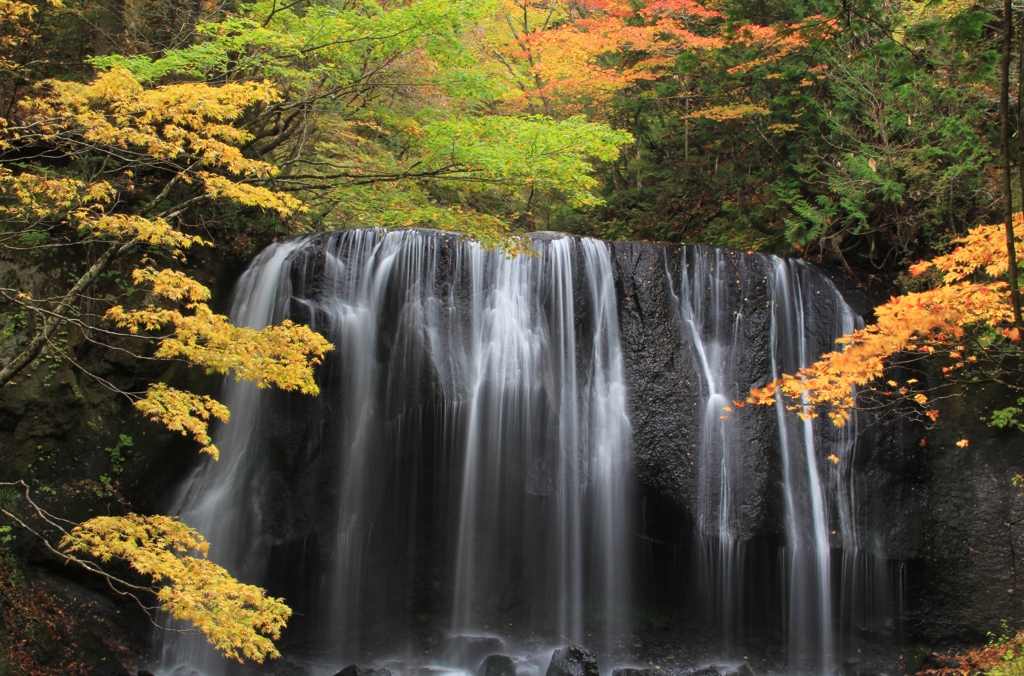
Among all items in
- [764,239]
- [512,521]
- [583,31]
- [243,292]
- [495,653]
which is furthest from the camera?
[583,31]

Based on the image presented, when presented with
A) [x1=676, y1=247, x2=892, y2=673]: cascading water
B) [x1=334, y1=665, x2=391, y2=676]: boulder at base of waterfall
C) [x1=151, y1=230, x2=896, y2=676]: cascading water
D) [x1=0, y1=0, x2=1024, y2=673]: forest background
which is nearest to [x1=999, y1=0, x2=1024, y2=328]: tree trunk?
[x1=0, y1=0, x2=1024, y2=673]: forest background

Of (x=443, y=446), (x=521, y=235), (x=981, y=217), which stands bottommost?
(x=443, y=446)

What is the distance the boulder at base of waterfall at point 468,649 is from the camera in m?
8.71

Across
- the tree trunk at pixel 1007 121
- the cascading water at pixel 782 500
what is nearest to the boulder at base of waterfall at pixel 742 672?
the cascading water at pixel 782 500

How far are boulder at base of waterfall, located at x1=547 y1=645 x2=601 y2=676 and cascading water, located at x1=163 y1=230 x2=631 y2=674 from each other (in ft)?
3.53

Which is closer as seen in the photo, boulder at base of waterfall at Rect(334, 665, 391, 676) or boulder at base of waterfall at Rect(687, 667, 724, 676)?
boulder at base of waterfall at Rect(334, 665, 391, 676)

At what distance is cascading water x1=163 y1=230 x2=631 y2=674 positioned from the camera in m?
9.15

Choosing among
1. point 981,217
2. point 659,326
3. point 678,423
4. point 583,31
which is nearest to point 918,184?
point 981,217

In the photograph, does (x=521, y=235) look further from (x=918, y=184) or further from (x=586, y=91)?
(x=586, y=91)

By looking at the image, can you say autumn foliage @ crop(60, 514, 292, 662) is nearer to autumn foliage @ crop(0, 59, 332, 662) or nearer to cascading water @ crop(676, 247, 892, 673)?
autumn foliage @ crop(0, 59, 332, 662)

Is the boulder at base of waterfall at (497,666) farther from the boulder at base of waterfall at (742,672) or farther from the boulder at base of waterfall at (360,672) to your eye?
the boulder at base of waterfall at (742,672)

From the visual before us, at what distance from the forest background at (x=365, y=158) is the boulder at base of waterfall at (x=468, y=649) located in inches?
84.5

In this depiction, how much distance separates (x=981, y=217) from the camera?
1015 cm

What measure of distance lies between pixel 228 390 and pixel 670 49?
985 centimetres
